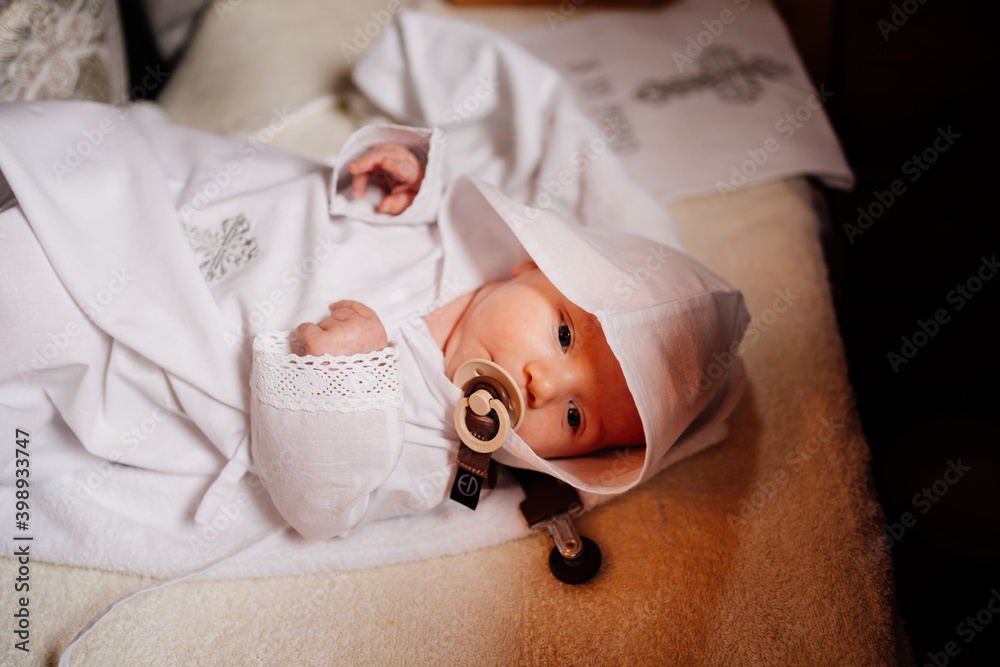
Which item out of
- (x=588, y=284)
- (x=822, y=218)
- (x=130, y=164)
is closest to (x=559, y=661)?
(x=588, y=284)

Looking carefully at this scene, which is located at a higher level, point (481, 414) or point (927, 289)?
point (481, 414)

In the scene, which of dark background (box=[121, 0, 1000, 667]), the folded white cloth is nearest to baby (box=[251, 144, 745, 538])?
the folded white cloth

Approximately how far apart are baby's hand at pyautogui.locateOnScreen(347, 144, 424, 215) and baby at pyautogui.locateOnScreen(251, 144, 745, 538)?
0.64ft

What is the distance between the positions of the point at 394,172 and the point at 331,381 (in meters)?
0.40

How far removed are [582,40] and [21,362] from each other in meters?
1.37

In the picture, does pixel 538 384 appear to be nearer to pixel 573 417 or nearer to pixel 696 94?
pixel 573 417

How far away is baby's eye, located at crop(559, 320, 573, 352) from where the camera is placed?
82 cm

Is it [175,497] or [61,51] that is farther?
[61,51]

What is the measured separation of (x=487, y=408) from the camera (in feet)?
2.51

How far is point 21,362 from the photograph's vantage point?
820mm

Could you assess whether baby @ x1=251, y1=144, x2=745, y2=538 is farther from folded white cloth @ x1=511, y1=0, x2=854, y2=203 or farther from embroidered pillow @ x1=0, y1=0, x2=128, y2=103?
embroidered pillow @ x1=0, y1=0, x2=128, y2=103

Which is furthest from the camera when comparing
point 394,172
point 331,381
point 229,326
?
point 394,172

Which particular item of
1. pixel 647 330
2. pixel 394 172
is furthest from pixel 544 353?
pixel 394 172

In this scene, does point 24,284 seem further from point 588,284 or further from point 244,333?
point 588,284
